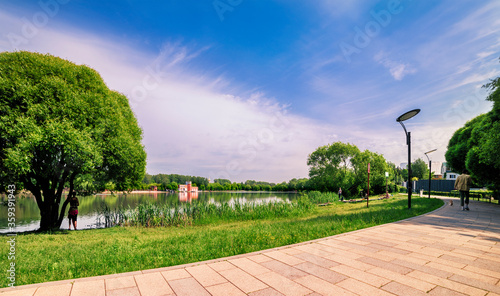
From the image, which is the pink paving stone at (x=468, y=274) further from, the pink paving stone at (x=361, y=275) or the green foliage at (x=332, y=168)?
A: the green foliage at (x=332, y=168)

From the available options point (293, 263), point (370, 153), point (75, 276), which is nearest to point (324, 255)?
point (293, 263)

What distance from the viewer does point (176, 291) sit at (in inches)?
131

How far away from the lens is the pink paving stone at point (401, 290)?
10.6ft

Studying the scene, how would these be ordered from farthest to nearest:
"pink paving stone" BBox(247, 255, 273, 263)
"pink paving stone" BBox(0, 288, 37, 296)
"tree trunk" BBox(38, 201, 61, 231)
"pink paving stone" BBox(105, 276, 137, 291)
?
"tree trunk" BBox(38, 201, 61, 231) < "pink paving stone" BBox(247, 255, 273, 263) < "pink paving stone" BBox(105, 276, 137, 291) < "pink paving stone" BBox(0, 288, 37, 296)

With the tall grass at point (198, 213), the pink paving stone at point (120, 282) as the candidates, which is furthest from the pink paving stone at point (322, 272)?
the tall grass at point (198, 213)

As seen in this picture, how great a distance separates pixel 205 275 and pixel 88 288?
1.63 metres

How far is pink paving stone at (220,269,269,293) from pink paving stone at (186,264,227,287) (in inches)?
4.9

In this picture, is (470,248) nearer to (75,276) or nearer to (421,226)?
(421,226)

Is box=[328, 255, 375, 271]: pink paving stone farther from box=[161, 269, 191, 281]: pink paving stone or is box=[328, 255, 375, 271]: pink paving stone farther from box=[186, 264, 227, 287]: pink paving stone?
box=[161, 269, 191, 281]: pink paving stone

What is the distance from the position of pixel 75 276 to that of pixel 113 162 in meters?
9.83

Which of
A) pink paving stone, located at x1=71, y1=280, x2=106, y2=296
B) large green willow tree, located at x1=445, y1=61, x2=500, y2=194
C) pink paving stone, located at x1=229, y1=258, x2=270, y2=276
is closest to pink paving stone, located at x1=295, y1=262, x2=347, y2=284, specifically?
pink paving stone, located at x1=229, y1=258, x2=270, y2=276

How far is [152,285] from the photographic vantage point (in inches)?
138

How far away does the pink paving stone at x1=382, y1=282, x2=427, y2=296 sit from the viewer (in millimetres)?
3220

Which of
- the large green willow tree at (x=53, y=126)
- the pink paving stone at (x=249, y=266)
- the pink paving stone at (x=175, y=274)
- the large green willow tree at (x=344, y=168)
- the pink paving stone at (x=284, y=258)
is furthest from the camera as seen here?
Answer: the large green willow tree at (x=344, y=168)
